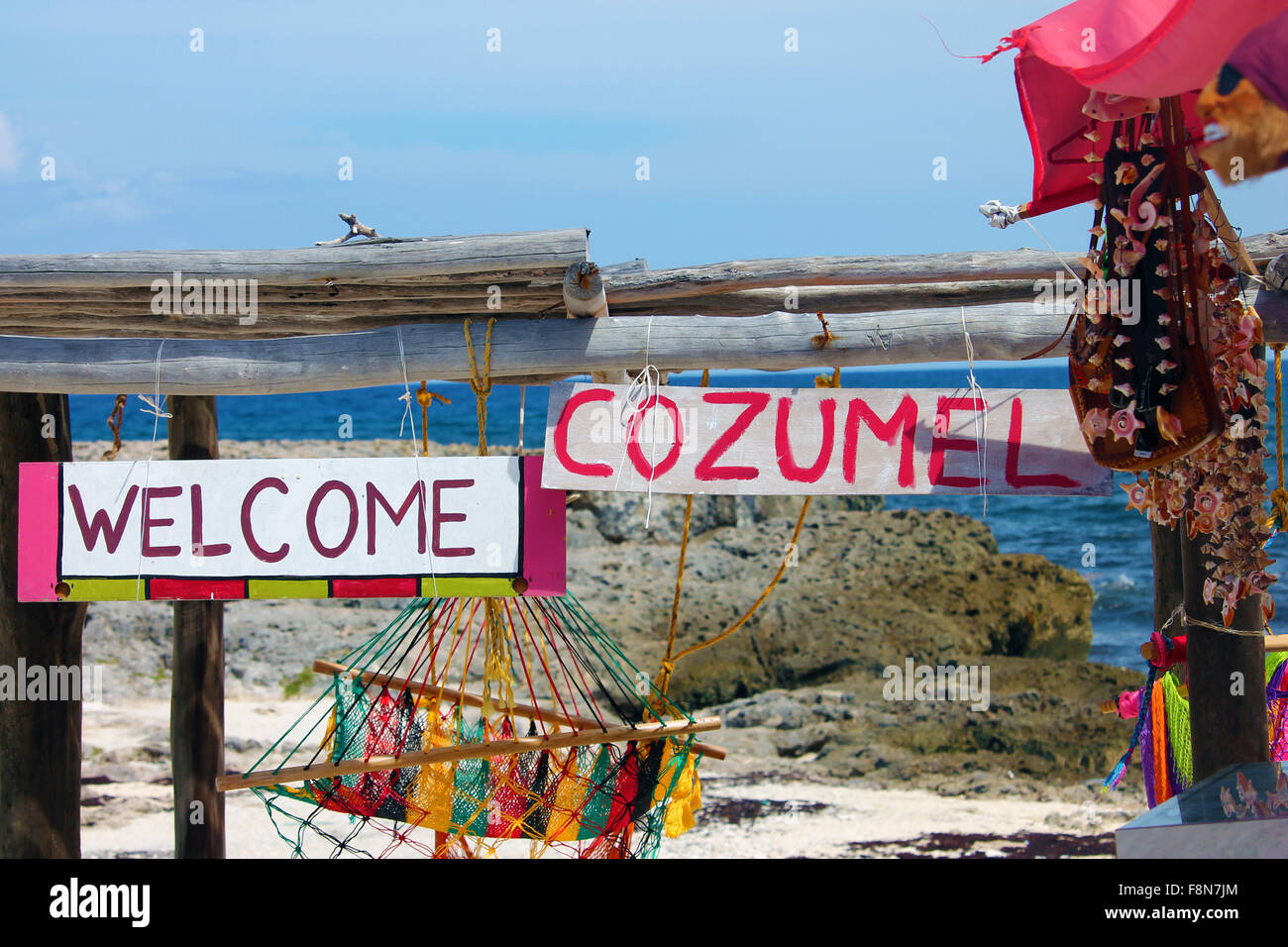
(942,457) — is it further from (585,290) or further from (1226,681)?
(585,290)

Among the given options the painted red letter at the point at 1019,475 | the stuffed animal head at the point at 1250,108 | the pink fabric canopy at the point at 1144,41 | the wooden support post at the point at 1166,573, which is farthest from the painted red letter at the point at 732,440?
the wooden support post at the point at 1166,573

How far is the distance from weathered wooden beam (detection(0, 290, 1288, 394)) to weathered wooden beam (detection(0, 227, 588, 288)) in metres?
0.25

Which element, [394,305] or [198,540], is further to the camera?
[394,305]

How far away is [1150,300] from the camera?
9.07 feet

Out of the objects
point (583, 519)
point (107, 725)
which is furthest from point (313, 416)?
point (107, 725)

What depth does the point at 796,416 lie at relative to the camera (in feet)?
11.5

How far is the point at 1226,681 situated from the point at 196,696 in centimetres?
405

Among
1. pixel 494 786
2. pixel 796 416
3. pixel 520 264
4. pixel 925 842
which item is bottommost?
pixel 925 842

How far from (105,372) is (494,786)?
200cm

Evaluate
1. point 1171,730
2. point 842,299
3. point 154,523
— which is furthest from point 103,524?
point 1171,730

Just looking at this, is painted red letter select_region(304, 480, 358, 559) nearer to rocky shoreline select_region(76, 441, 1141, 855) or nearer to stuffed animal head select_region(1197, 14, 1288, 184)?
stuffed animal head select_region(1197, 14, 1288, 184)

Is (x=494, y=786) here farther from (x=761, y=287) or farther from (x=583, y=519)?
(x=583, y=519)
